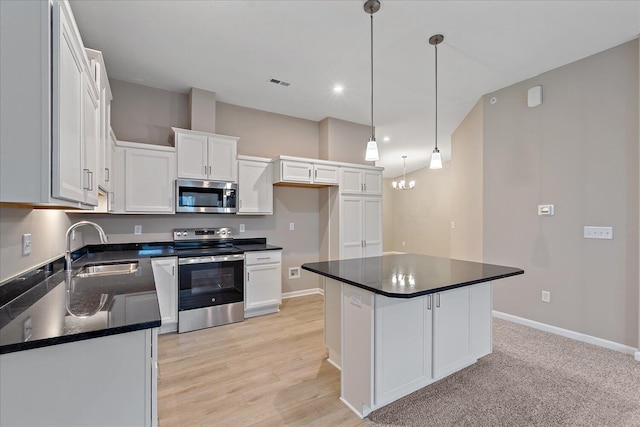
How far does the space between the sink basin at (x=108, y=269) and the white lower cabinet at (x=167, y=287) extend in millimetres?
429

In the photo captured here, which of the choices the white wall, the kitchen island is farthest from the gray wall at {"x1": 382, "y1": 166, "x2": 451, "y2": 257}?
the white wall

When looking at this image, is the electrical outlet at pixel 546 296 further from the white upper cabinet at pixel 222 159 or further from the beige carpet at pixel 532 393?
the white upper cabinet at pixel 222 159

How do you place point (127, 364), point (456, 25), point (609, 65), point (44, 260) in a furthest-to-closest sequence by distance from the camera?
1. point (609, 65)
2. point (456, 25)
3. point (44, 260)
4. point (127, 364)

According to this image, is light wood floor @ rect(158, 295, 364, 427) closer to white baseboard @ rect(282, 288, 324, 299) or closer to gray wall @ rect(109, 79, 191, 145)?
white baseboard @ rect(282, 288, 324, 299)

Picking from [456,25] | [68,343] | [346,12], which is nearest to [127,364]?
[68,343]

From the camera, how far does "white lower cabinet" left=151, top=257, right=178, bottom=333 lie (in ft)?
10.0

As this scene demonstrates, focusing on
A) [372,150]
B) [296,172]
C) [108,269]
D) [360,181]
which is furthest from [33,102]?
[360,181]

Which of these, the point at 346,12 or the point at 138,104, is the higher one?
the point at 346,12

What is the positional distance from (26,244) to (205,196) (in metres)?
2.03

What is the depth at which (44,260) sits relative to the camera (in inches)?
76.8

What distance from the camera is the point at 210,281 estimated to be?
11.0 feet

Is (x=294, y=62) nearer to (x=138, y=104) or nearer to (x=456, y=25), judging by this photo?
(x=456, y=25)

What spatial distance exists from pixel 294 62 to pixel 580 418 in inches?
147

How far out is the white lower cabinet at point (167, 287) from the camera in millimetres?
3059
